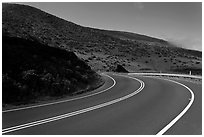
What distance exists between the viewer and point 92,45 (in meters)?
98.1

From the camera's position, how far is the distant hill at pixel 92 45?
80.0 m

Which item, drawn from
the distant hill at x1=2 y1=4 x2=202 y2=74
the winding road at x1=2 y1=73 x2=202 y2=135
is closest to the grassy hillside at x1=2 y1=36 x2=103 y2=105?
the winding road at x1=2 y1=73 x2=202 y2=135

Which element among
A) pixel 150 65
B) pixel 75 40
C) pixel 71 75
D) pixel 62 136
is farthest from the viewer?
pixel 75 40

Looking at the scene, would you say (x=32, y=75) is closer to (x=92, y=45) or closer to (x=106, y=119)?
(x=106, y=119)

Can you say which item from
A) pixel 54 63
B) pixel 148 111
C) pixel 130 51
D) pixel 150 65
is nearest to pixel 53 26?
pixel 130 51

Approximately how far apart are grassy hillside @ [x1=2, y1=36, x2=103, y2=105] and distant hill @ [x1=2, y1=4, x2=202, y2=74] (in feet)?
147

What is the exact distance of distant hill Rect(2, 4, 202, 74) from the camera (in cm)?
8000

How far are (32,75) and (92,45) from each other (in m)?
79.5

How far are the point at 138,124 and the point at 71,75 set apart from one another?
49.1ft

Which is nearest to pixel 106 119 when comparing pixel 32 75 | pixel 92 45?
pixel 32 75

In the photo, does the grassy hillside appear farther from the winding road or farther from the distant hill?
the distant hill

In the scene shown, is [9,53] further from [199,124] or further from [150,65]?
[150,65]

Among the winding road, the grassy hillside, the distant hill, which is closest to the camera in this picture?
the winding road

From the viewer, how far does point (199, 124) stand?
35.0ft
